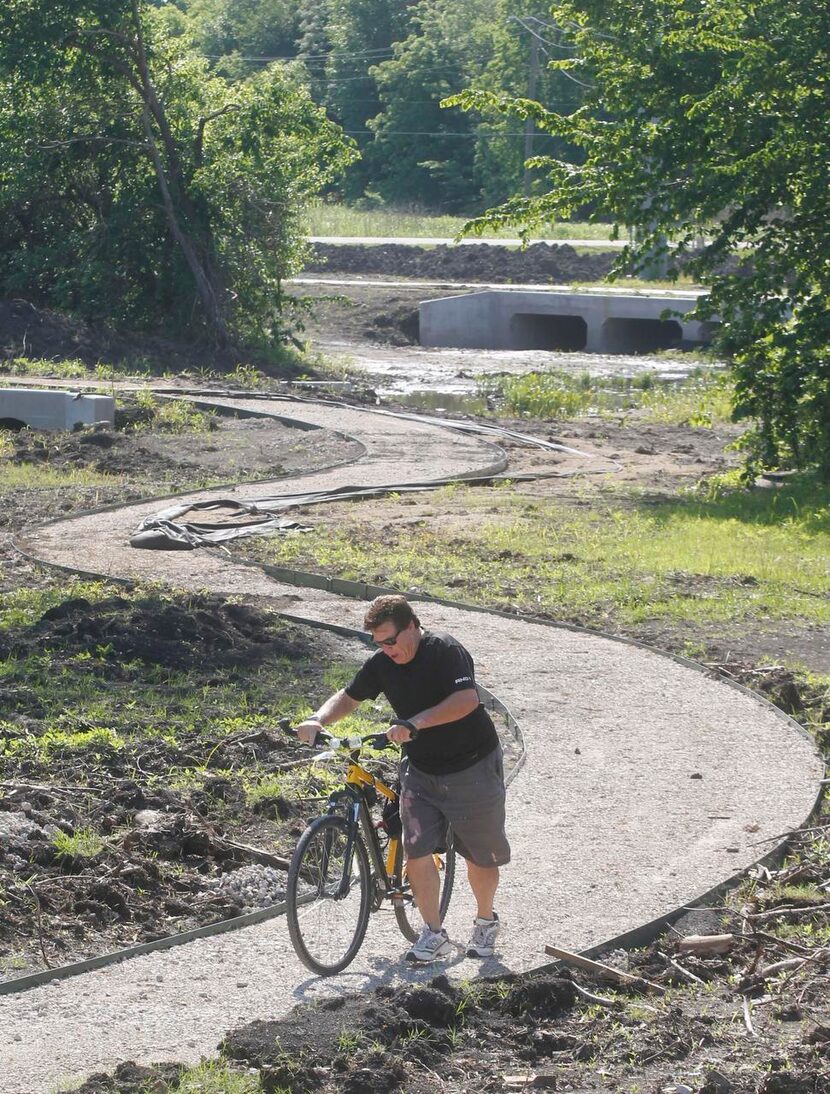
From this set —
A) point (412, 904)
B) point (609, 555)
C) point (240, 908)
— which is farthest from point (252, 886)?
point (609, 555)

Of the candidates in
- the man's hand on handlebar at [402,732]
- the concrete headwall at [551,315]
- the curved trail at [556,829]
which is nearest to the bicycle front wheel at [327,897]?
the curved trail at [556,829]

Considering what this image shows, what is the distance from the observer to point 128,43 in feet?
104

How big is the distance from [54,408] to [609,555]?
10.8 m

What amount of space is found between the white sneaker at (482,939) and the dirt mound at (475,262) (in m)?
47.0

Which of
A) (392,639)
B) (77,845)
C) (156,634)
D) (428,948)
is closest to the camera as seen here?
(392,639)

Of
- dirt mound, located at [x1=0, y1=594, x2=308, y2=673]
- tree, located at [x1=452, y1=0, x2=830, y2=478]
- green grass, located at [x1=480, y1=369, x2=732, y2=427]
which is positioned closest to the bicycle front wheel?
dirt mound, located at [x1=0, y1=594, x2=308, y2=673]

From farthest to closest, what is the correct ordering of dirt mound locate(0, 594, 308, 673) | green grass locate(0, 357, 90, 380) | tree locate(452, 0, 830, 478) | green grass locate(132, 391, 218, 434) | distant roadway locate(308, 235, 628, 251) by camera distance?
distant roadway locate(308, 235, 628, 251) < green grass locate(0, 357, 90, 380) < green grass locate(132, 391, 218, 434) < tree locate(452, 0, 830, 478) < dirt mound locate(0, 594, 308, 673)

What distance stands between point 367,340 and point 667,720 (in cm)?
3438

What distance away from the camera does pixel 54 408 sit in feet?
76.3

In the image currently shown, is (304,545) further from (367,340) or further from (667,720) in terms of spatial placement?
(367,340)

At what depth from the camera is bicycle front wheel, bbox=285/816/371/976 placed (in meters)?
6.02

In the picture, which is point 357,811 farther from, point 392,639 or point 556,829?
point 556,829

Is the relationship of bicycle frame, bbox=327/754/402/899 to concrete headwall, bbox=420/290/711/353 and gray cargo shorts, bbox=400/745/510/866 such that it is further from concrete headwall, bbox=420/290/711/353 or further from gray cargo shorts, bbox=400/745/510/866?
concrete headwall, bbox=420/290/711/353

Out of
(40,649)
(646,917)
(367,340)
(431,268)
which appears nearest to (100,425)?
(40,649)
